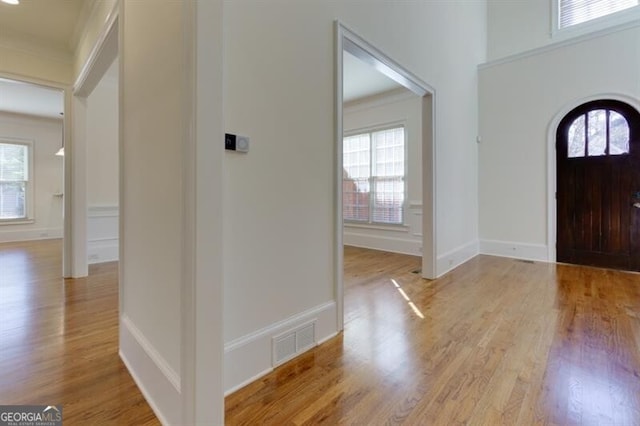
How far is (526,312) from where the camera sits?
2629 millimetres

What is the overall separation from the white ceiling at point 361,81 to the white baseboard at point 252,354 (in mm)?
3556

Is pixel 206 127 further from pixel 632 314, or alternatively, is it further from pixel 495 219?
pixel 495 219

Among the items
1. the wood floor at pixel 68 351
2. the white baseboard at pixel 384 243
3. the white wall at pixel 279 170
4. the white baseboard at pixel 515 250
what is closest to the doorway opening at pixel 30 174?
the wood floor at pixel 68 351

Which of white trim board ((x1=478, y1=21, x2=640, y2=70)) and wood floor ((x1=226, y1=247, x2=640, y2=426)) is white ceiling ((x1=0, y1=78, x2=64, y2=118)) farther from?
white trim board ((x1=478, y1=21, x2=640, y2=70))

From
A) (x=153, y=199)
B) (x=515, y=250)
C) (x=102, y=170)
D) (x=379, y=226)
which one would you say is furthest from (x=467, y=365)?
(x=102, y=170)

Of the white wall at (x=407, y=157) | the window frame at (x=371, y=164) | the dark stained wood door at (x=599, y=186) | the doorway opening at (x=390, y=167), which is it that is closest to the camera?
the doorway opening at (x=390, y=167)

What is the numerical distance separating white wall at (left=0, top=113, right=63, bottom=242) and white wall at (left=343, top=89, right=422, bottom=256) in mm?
6938

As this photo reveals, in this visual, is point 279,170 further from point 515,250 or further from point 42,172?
point 42,172

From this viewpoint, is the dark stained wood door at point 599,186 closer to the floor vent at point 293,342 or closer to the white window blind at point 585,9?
the white window blind at point 585,9

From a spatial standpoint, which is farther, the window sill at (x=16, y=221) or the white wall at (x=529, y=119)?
the window sill at (x=16, y=221)

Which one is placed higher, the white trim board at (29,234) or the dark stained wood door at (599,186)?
the dark stained wood door at (599,186)

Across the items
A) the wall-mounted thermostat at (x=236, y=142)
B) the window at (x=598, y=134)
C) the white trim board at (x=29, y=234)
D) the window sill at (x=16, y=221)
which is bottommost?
the white trim board at (x=29, y=234)

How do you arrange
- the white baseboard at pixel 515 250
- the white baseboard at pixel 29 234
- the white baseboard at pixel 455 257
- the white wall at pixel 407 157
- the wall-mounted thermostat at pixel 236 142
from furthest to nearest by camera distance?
the white baseboard at pixel 29 234, the white wall at pixel 407 157, the white baseboard at pixel 515 250, the white baseboard at pixel 455 257, the wall-mounted thermostat at pixel 236 142

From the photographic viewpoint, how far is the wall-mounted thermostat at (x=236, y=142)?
1552 mm
